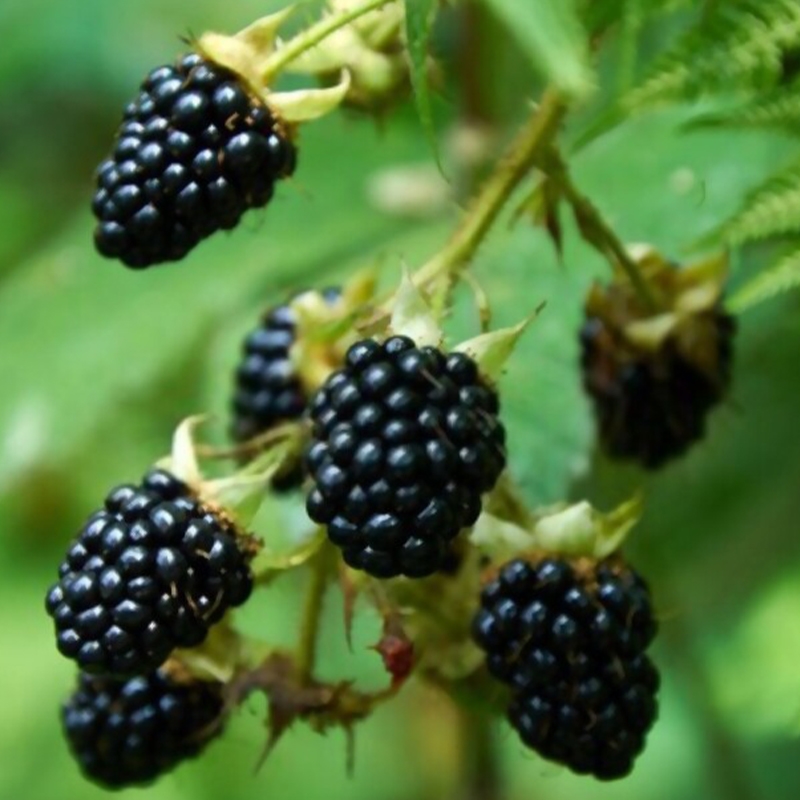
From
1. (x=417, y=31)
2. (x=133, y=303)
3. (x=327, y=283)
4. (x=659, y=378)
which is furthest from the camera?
(x=133, y=303)

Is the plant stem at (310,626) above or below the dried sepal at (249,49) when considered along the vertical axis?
below

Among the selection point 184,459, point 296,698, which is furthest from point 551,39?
point 296,698

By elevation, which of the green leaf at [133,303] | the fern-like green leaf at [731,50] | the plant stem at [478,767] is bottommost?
the plant stem at [478,767]

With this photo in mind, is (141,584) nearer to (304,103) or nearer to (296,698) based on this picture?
(296,698)

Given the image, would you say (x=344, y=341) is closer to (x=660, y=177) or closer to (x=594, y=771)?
(x=594, y=771)

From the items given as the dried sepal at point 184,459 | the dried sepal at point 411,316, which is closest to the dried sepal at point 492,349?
the dried sepal at point 411,316

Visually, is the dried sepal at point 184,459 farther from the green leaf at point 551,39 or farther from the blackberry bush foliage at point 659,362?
the green leaf at point 551,39
